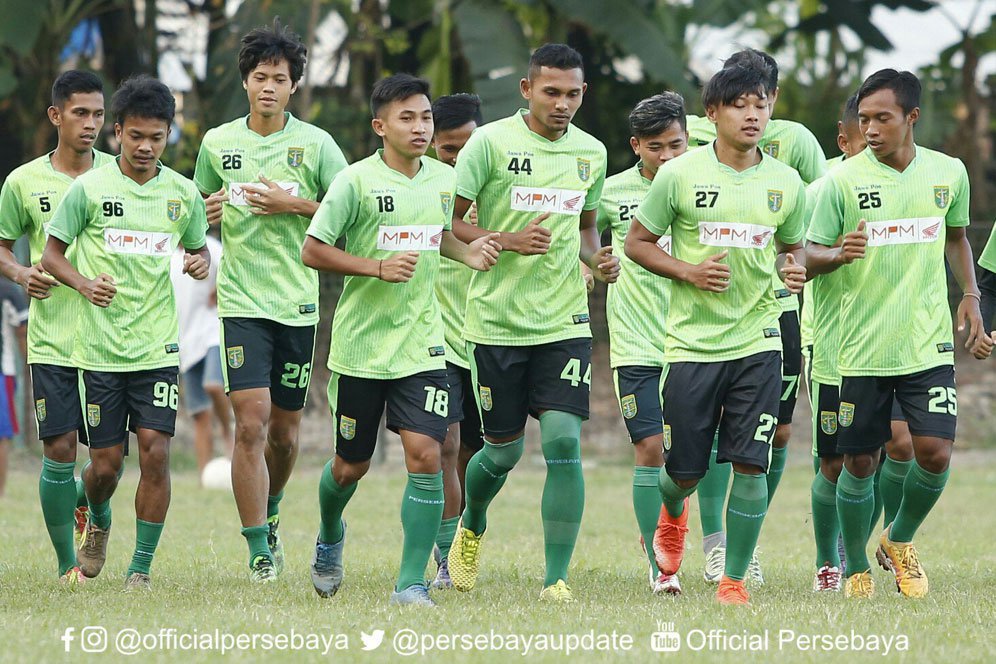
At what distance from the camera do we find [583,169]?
8.01m

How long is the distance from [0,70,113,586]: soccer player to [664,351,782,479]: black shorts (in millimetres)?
3243

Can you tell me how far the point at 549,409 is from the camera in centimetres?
782

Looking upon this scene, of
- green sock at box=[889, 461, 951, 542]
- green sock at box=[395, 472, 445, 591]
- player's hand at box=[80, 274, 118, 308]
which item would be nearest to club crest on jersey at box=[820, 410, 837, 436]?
green sock at box=[889, 461, 951, 542]

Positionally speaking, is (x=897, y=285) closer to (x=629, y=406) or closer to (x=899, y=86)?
(x=899, y=86)

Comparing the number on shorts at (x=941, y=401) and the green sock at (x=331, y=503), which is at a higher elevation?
the number on shorts at (x=941, y=401)

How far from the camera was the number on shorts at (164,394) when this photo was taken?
8242 mm

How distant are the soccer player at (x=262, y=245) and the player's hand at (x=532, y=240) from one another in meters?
1.33

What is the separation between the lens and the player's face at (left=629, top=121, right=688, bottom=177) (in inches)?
349

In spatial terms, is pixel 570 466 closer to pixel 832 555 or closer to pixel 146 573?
pixel 832 555

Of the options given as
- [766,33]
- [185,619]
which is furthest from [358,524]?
[766,33]

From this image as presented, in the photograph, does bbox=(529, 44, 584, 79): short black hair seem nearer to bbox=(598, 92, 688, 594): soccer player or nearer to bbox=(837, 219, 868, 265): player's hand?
bbox=(598, 92, 688, 594): soccer player

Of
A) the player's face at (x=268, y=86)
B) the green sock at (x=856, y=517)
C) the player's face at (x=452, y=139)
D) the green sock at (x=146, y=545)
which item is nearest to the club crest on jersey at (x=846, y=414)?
the green sock at (x=856, y=517)

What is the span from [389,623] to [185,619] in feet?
3.00

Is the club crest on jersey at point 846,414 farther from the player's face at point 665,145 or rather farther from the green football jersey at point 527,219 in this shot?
the player's face at point 665,145
